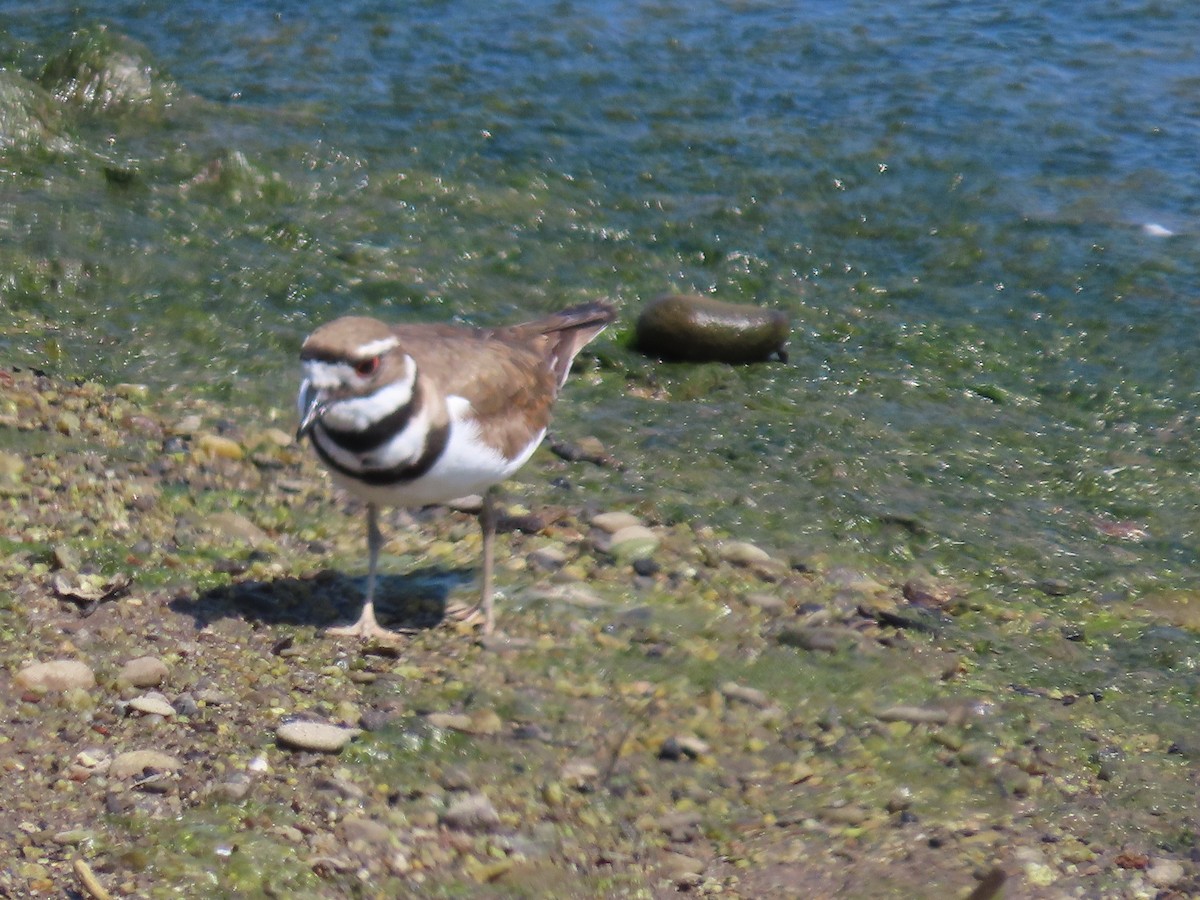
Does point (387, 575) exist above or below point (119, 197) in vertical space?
below

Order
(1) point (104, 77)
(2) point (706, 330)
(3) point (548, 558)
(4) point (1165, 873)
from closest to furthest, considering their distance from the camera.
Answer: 1. (4) point (1165, 873)
2. (3) point (548, 558)
3. (2) point (706, 330)
4. (1) point (104, 77)

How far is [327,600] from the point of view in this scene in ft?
16.6

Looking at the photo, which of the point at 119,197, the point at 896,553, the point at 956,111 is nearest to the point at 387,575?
the point at 896,553

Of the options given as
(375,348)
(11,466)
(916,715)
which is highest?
(375,348)

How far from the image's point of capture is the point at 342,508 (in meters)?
5.57

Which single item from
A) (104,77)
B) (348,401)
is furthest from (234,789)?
(104,77)

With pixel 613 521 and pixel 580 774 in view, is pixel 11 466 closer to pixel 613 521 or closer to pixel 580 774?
pixel 613 521

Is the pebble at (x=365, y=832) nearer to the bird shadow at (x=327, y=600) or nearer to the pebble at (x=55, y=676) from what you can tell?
the pebble at (x=55, y=676)

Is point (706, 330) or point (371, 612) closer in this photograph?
point (371, 612)

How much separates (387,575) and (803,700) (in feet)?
4.95

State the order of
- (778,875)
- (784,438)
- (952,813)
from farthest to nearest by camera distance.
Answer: (784,438) < (952,813) < (778,875)

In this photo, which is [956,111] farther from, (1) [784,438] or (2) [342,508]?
(2) [342,508]

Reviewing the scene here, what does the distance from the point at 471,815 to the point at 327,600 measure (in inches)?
52.5

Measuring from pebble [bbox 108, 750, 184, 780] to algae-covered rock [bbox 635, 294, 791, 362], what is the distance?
3.60m
